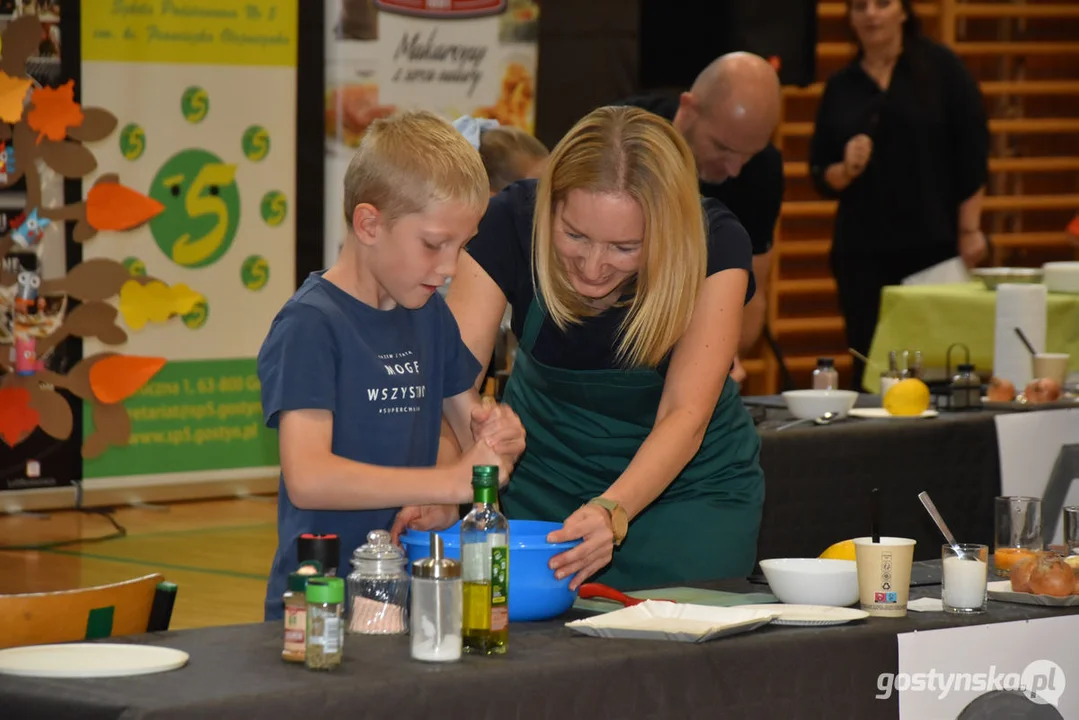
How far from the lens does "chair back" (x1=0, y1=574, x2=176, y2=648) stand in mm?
1798

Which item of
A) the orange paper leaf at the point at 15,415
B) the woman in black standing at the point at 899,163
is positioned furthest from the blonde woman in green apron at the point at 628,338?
the woman in black standing at the point at 899,163

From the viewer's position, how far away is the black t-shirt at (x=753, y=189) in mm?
4586

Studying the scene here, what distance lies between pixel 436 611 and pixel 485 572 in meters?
0.09

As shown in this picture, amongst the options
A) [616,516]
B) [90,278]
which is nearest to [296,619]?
[616,516]

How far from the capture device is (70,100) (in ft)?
16.9

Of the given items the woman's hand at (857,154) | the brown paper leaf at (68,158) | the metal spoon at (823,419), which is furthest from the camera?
the woman's hand at (857,154)

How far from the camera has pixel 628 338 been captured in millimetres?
2414

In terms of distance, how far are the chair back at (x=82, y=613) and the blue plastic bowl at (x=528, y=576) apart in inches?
12.2

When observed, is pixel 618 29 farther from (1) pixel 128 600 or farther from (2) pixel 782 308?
(1) pixel 128 600

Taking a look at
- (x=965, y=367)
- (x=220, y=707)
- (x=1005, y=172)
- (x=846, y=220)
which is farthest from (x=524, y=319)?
(x=1005, y=172)

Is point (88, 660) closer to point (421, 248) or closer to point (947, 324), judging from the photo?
point (421, 248)

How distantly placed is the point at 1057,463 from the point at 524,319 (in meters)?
1.78

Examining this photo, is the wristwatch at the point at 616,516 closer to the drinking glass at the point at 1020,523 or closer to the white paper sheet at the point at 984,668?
the white paper sheet at the point at 984,668

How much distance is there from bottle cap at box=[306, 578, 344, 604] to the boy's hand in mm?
477
